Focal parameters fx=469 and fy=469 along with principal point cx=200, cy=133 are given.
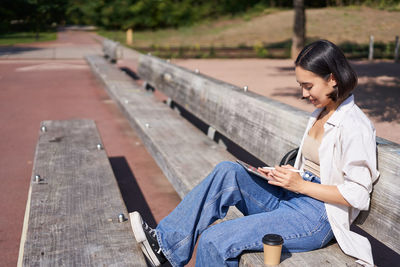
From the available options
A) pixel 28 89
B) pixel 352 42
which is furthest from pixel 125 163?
pixel 352 42

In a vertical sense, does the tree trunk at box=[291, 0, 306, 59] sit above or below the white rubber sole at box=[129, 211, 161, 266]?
above

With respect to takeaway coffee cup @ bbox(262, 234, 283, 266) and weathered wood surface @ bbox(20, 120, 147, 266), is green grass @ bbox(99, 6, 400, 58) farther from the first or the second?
takeaway coffee cup @ bbox(262, 234, 283, 266)

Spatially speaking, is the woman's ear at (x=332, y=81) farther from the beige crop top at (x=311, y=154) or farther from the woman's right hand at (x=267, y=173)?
the woman's right hand at (x=267, y=173)

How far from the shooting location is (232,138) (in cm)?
447

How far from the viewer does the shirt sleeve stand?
7.37 ft

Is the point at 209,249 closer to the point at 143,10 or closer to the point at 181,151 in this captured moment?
the point at 181,151

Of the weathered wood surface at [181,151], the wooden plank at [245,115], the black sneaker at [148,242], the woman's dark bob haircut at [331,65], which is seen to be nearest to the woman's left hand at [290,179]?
the weathered wood surface at [181,151]

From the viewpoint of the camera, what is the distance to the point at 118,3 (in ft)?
166

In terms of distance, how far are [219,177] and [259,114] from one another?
56.7 inches

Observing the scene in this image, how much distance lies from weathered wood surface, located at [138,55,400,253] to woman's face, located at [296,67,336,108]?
1.25 feet

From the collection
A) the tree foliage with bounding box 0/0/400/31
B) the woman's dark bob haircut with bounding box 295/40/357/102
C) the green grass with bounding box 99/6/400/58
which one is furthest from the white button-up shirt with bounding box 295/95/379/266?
the tree foliage with bounding box 0/0/400/31

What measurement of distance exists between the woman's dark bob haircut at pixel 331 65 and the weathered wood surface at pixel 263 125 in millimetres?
358

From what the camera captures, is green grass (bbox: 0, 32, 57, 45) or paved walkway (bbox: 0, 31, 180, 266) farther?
green grass (bbox: 0, 32, 57, 45)

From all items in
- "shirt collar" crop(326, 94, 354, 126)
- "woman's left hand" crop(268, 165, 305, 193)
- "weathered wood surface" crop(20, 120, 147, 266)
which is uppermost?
"shirt collar" crop(326, 94, 354, 126)
